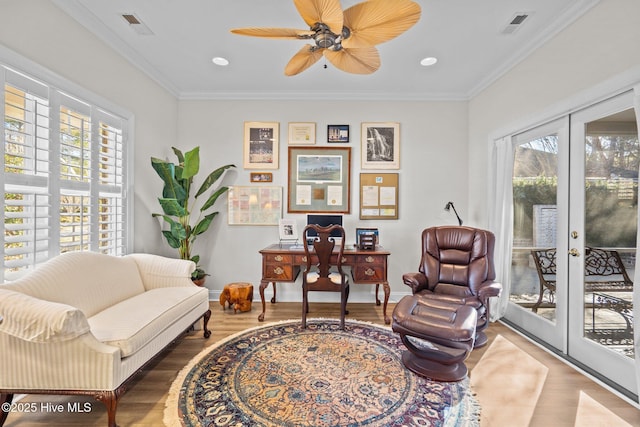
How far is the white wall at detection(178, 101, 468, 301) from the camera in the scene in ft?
12.4

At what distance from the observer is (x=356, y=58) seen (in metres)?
2.08

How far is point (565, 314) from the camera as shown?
2.38 metres

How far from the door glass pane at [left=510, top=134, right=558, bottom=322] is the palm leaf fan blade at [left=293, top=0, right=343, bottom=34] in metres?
2.30

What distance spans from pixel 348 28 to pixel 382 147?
7.09ft

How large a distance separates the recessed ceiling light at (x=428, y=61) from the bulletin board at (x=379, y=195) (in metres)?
1.35

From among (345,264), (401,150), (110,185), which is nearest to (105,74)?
(110,185)

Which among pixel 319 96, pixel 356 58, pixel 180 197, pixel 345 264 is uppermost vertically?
pixel 319 96

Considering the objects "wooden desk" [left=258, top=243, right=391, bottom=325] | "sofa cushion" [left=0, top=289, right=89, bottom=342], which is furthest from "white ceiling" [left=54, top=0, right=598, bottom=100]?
"sofa cushion" [left=0, top=289, right=89, bottom=342]

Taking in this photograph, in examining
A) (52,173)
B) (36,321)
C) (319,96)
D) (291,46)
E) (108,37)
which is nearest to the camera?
(36,321)

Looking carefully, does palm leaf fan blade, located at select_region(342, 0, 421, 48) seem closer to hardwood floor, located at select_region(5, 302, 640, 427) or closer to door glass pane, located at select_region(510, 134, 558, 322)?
door glass pane, located at select_region(510, 134, 558, 322)

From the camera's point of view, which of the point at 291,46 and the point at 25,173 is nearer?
the point at 25,173

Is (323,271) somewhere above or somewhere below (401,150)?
below

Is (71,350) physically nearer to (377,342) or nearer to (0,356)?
(0,356)

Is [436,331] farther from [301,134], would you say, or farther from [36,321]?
[301,134]
